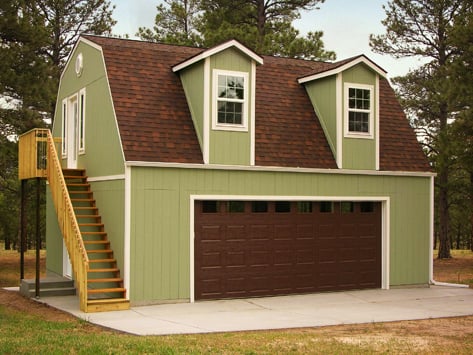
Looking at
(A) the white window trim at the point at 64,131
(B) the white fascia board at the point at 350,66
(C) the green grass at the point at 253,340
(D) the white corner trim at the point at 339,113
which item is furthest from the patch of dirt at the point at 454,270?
(A) the white window trim at the point at 64,131

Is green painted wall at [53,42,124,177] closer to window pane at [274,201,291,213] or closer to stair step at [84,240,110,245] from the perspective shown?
stair step at [84,240,110,245]

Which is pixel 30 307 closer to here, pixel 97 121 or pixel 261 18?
pixel 97 121

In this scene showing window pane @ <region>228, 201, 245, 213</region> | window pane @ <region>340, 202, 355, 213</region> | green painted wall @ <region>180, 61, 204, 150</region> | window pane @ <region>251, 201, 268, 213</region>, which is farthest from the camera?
window pane @ <region>340, 202, 355, 213</region>

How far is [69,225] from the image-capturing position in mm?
14516

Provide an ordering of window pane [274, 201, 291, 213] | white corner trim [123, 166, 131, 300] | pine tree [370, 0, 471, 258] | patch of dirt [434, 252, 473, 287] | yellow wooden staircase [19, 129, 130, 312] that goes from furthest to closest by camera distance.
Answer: pine tree [370, 0, 471, 258], patch of dirt [434, 252, 473, 287], window pane [274, 201, 291, 213], white corner trim [123, 166, 131, 300], yellow wooden staircase [19, 129, 130, 312]

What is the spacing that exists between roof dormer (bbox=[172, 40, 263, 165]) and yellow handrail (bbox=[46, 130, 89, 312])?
319 centimetres

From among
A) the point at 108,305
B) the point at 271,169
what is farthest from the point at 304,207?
the point at 108,305

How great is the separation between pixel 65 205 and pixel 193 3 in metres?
22.5

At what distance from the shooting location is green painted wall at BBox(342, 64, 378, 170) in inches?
674

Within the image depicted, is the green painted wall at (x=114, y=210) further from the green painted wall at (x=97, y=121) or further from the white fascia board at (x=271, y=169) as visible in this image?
the white fascia board at (x=271, y=169)

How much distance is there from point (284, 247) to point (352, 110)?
3.94 meters

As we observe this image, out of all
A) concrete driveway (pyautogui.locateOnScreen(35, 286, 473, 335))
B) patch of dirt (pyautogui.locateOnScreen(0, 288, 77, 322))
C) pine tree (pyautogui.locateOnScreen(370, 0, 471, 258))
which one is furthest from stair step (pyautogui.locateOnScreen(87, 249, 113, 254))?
pine tree (pyautogui.locateOnScreen(370, 0, 471, 258))

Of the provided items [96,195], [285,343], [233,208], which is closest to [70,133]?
[96,195]

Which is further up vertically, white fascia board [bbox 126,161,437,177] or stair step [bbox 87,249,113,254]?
white fascia board [bbox 126,161,437,177]
